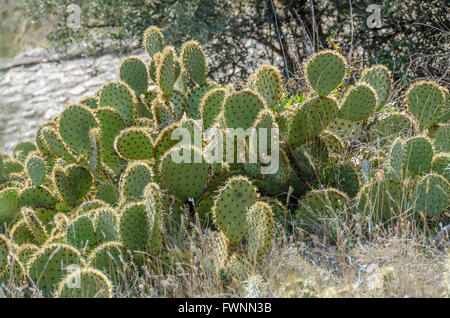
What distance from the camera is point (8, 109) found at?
7.92 m

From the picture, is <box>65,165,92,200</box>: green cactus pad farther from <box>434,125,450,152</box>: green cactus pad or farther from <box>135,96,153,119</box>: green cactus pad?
<box>434,125,450,152</box>: green cactus pad

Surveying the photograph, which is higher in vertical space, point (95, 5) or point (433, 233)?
point (95, 5)

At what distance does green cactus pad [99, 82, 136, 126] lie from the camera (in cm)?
380

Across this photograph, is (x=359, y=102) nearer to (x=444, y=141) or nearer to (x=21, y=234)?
(x=444, y=141)

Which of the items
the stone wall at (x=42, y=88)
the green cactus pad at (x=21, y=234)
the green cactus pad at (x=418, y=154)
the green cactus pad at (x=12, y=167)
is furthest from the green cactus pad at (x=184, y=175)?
the stone wall at (x=42, y=88)

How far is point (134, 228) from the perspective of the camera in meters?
2.76

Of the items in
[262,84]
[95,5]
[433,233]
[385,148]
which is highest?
[95,5]

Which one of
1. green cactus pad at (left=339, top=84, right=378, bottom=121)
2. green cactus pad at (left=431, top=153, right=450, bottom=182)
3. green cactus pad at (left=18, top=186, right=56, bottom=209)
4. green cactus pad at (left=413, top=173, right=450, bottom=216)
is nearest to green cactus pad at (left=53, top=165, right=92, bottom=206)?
green cactus pad at (left=18, top=186, right=56, bottom=209)

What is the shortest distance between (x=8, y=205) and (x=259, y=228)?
177 centimetres

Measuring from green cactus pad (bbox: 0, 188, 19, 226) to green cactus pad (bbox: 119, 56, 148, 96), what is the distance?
105 cm

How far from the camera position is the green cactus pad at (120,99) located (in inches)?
150

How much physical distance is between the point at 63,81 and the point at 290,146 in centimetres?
572

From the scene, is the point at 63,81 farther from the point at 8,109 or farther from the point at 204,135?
the point at 204,135
